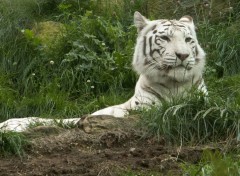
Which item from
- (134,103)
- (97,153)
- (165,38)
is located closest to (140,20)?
(165,38)

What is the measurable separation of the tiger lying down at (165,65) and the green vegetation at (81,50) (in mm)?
627

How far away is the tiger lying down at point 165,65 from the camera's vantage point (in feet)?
23.6

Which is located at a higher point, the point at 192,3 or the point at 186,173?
the point at 192,3

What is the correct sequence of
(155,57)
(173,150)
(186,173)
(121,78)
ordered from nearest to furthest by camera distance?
(186,173) < (173,150) < (155,57) < (121,78)

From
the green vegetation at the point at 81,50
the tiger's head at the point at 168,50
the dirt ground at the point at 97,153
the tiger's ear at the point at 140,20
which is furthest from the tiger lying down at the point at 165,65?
the dirt ground at the point at 97,153

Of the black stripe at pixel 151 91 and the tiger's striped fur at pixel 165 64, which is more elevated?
the tiger's striped fur at pixel 165 64

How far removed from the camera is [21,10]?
10.3m

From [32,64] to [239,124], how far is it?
15.2 feet

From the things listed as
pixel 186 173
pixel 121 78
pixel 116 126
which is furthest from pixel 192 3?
pixel 186 173

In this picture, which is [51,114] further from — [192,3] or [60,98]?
[192,3]

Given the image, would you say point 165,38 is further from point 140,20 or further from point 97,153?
point 97,153

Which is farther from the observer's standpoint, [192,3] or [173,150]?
[192,3]

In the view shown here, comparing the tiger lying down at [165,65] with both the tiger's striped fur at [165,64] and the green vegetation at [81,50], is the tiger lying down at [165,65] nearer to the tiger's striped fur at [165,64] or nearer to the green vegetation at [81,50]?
the tiger's striped fur at [165,64]

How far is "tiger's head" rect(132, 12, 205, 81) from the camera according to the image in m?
7.20
